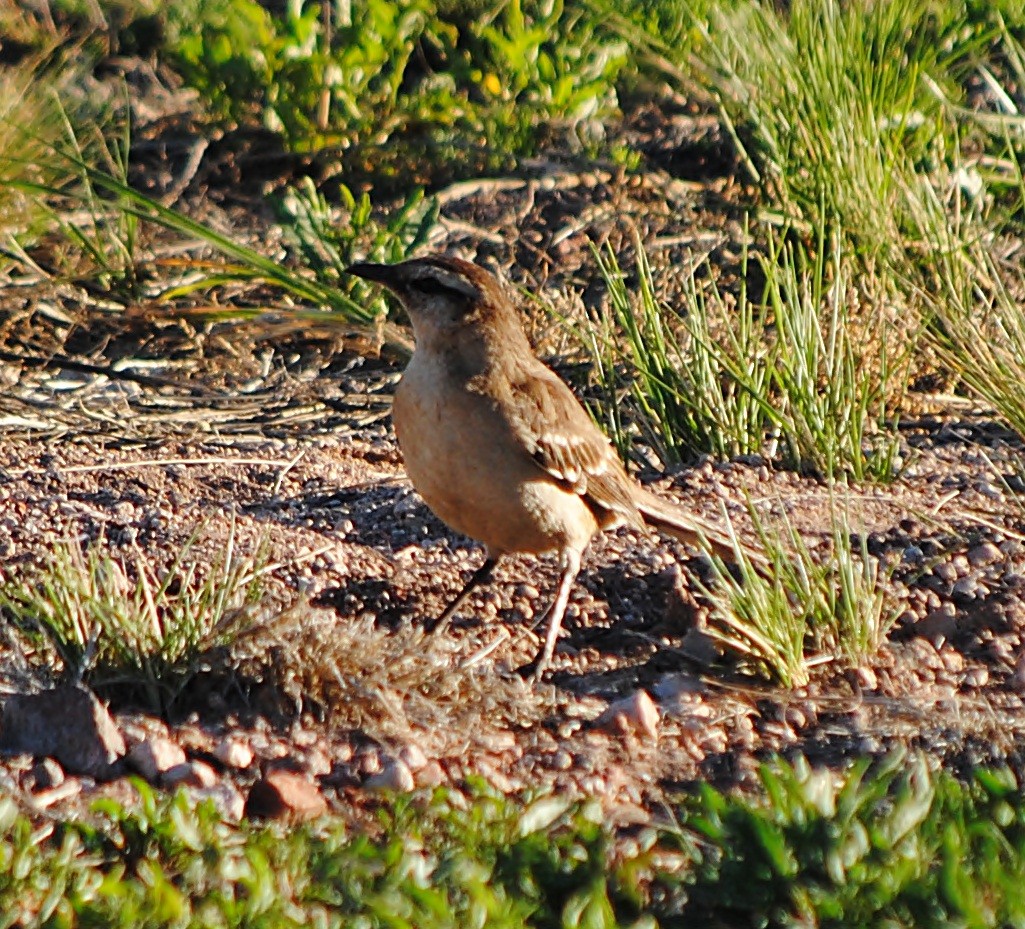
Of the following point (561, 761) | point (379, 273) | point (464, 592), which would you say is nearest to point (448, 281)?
point (379, 273)

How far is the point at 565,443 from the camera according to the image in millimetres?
5246

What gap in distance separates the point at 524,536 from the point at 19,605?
5.02 feet

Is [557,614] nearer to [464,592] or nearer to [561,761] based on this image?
[464,592]

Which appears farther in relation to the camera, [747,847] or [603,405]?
[603,405]

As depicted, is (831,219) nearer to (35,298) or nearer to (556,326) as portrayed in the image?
(556,326)

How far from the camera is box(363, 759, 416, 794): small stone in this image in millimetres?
3902

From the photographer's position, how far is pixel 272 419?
22.5 feet

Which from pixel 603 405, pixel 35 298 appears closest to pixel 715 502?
pixel 603 405

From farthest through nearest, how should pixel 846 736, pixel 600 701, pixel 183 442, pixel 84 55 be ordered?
1. pixel 84 55
2. pixel 183 442
3. pixel 600 701
4. pixel 846 736

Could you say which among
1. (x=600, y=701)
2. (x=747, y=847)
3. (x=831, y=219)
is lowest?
(x=600, y=701)

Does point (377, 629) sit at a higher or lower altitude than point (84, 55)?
lower

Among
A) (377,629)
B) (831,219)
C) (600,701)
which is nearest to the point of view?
(600,701)

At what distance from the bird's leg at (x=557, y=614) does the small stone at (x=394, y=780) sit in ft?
2.89

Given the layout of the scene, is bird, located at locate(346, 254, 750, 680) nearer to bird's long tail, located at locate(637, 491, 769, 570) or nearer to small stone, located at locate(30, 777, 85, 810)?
bird's long tail, located at locate(637, 491, 769, 570)
